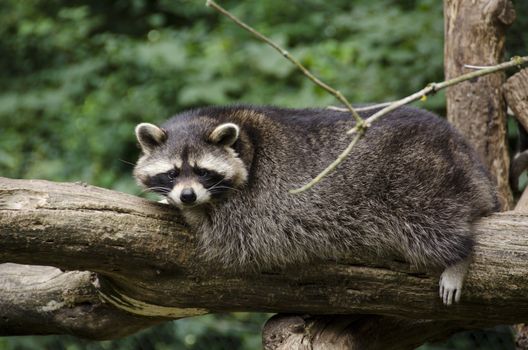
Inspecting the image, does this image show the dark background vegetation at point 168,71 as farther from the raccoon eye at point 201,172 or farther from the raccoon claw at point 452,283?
the raccoon eye at point 201,172

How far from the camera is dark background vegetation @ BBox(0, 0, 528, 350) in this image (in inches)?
261

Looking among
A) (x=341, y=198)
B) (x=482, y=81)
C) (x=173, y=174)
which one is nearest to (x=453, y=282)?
(x=341, y=198)

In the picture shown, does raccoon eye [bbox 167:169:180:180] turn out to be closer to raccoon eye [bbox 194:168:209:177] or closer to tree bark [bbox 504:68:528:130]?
raccoon eye [bbox 194:168:209:177]

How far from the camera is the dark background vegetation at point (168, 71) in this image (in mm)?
6641

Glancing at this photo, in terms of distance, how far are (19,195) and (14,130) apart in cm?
507

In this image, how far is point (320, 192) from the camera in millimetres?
3932

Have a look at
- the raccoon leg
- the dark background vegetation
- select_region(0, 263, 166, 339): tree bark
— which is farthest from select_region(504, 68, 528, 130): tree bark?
select_region(0, 263, 166, 339): tree bark

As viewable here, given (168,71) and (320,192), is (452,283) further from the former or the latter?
(168,71)

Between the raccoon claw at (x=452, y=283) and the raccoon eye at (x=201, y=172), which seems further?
the raccoon eye at (x=201, y=172)

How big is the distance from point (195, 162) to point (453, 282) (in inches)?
56.5

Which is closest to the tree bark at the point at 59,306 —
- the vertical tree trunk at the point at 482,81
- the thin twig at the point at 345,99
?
the thin twig at the point at 345,99

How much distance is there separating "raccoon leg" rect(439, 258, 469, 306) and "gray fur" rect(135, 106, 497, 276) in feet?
0.15

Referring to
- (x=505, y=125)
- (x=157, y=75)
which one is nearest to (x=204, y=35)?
(x=157, y=75)

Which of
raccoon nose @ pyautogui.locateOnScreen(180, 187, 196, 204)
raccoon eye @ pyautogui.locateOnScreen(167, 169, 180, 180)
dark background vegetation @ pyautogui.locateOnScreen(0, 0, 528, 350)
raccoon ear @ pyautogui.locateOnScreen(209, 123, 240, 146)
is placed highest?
dark background vegetation @ pyautogui.locateOnScreen(0, 0, 528, 350)
